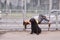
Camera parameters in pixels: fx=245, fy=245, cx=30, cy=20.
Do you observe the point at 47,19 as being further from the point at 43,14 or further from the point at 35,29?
the point at 35,29

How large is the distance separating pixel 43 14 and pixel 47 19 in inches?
31.2

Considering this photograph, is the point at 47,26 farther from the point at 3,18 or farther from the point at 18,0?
the point at 18,0

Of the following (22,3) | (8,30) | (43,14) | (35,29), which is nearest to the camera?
(35,29)

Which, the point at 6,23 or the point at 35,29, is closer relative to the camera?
the point at 35,29

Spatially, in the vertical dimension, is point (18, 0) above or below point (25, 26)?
above

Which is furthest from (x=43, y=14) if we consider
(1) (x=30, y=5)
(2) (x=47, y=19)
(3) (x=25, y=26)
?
(1) (x=30, y=5)

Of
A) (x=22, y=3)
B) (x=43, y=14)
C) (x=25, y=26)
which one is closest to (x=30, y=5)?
(x=22, y=3)

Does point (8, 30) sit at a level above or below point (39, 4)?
below

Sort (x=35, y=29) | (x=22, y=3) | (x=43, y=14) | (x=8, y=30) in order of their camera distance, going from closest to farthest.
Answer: (x=35, y=29), (x=8, y=30), (x=43, y=14), (x=22, y=3)

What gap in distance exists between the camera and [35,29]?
14.4 m

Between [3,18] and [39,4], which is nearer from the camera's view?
[3,18]

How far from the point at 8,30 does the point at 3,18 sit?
1117 mm

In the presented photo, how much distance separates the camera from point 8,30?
50.6 feet

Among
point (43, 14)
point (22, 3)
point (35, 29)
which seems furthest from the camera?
point (22, 3)
